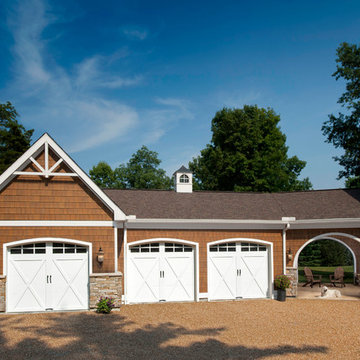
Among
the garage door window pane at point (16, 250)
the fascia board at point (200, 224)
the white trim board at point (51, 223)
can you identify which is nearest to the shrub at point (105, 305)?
the white trim board at point (51, 223)

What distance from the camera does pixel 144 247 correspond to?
622 inches

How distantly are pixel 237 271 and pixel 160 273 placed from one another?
333cm

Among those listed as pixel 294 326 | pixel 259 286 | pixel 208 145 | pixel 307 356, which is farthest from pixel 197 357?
pixel 208 145

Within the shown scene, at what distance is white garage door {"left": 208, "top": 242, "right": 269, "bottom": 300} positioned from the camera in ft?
53.4

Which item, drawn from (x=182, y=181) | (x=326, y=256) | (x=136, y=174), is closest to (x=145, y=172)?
(x=136, y=174)

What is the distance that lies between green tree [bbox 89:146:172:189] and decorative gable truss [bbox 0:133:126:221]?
33922 millimetres

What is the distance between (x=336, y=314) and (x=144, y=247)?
24.6 ft

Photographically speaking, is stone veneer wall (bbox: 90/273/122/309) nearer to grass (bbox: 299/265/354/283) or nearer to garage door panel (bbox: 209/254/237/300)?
garage door panel (bbox: 209/254/237/300)

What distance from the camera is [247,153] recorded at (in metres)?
34.9

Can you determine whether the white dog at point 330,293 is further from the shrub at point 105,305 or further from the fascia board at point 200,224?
the shrub at point 105,305

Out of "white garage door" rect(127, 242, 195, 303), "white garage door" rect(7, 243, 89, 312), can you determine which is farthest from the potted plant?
"white garage door" rect(7, 243, 89, 312)

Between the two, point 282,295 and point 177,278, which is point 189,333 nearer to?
point 177,278

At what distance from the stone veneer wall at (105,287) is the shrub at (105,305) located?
0.14 m

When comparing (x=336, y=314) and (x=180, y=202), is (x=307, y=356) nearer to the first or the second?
(x=336, y=314)
